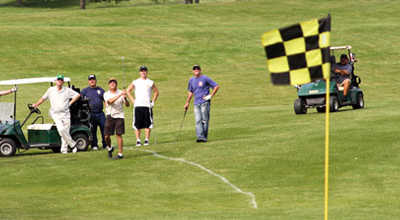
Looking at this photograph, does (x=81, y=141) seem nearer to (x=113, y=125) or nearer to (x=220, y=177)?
(x=113, y=125)

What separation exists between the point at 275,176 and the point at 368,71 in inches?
1258

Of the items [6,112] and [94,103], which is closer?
[6,112]

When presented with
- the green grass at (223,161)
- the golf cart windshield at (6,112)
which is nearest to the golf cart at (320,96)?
the green grass at (223,161)

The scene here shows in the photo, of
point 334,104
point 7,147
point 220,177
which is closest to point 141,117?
point 7,147

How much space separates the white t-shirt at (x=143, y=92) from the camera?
19.8m

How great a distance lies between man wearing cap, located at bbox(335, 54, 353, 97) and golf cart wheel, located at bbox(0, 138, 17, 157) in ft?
35.6

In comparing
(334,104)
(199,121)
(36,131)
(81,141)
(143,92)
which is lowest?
(81,141)

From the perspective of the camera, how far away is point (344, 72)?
26.0 meters

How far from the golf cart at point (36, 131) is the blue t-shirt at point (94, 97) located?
144mm

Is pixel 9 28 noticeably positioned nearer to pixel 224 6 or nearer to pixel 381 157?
pixel 224 6

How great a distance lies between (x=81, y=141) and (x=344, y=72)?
932 cm

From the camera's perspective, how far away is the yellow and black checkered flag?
424 inches

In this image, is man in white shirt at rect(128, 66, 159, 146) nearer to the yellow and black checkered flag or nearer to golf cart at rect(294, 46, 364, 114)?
golf cart at rect(294, 46, 364, 114)

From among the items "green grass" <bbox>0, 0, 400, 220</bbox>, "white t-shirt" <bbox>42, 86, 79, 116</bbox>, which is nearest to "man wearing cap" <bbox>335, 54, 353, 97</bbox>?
"green grass" <bbox>0, 0, 400, 220</bbox>
